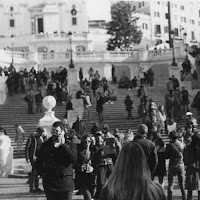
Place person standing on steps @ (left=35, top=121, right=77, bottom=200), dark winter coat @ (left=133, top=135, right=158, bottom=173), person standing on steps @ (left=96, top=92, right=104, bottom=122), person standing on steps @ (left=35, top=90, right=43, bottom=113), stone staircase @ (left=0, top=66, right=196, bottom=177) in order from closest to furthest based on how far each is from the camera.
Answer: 1. person standing on steps @ (left=35, top=121, right=77, bottom=200)
2. dark winter coat @ (left=133, top=135, right=158, bottom=173)
3. stone staircase @ (left=0, top=66, right=196, bottom=177)
4. person standing on steps @ (left=96, top=92, right=104, bottom=122)
5. person standing on steps @ (left=35, top=90, right=43, bottom=113)

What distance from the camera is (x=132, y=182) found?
3.87 m

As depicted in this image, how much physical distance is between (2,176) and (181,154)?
6.84 metres

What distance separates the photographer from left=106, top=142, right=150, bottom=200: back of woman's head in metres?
3.83

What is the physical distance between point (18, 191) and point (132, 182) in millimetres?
8110

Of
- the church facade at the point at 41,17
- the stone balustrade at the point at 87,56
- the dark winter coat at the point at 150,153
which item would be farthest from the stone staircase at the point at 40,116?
the church facade at the point at 41,17

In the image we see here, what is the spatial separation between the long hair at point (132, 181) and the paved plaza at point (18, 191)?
6.27 metres

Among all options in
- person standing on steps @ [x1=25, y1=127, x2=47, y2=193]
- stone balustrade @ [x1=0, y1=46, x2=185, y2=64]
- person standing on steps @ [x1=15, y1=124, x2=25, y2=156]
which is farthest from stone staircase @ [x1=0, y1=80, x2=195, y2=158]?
stone balustrade @ [x1=0, y1=46, x2=185, y2=64]

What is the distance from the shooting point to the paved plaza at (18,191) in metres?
10.5

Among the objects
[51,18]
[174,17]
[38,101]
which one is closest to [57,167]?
[38,101]

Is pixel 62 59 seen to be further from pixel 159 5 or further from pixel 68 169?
pixel 159 5

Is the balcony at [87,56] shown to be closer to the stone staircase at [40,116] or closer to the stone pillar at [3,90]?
the stone pillar at [3,90]

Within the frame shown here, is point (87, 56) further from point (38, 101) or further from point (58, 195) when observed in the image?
point (58, 195)

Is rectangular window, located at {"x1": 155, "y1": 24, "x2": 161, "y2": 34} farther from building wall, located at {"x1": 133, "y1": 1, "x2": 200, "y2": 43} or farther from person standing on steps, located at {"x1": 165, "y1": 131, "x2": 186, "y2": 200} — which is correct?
person standing on steps, located at {"x1": 165, "y1": 131, "x2": 186, "y2": 200}

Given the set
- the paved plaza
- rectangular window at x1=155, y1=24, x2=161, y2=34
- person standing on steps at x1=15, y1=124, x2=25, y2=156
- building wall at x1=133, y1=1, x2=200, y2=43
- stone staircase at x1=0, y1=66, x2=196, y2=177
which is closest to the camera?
the paved plaza
